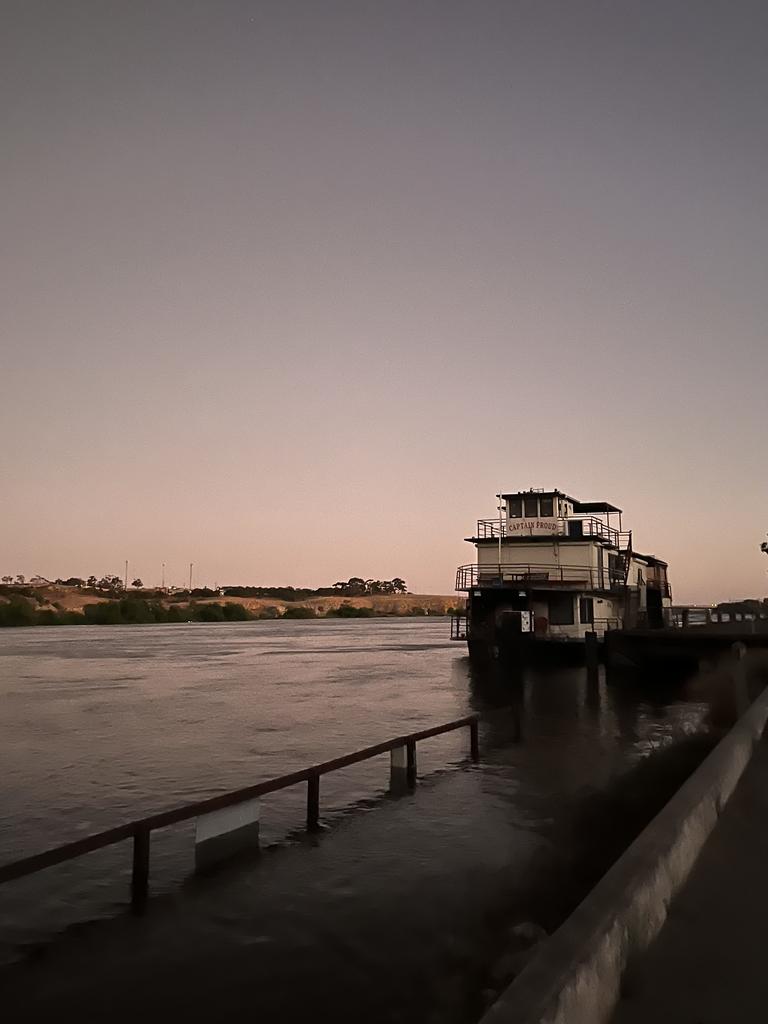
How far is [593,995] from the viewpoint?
10.0ft

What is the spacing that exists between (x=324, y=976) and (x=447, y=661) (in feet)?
179

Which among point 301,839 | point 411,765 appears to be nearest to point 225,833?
point 301,839

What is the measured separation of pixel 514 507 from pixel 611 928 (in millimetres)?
41736

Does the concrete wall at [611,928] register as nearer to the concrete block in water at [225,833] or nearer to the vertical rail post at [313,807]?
the concrete block in water at [225,833]

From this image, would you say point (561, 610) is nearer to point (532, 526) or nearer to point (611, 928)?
point (532, 526)

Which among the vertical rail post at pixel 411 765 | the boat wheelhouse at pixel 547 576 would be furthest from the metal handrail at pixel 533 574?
the vertical rail post at pixel 411 765

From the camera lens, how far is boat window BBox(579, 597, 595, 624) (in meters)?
42.7

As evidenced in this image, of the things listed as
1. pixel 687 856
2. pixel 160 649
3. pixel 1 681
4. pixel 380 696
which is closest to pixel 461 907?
pixel 687 856

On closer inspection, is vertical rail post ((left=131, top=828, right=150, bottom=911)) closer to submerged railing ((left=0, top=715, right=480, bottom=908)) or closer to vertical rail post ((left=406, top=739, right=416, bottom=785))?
submerged railing ((left=0, top=715, right=480, bottom=908))

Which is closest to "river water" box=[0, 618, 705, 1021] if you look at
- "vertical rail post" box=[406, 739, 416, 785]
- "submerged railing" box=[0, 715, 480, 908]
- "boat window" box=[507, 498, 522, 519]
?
"vertical rail post" box=[406, 739, 416, 785]

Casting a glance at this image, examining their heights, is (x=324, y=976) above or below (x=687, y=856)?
below

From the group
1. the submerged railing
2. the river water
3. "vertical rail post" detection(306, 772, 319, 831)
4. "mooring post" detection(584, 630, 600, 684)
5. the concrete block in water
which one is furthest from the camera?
"mooring post" detection(584, 630, 600, 684)

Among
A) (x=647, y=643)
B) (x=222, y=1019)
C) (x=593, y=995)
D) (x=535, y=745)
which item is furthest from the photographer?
(x=647, y=643)

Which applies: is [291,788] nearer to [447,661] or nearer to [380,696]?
[380,696]
